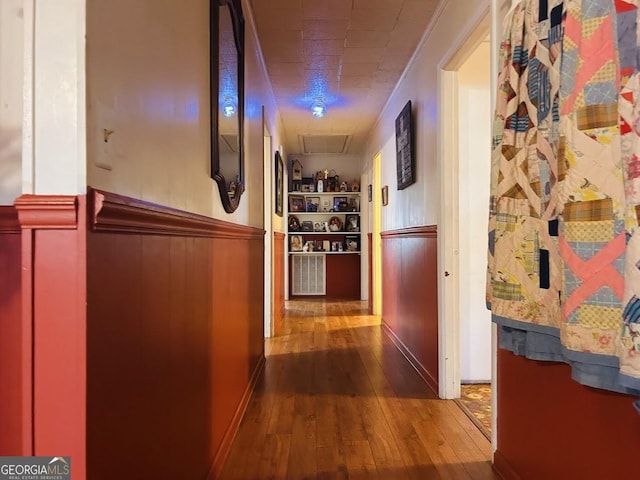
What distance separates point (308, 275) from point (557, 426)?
572cm

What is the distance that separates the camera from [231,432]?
208 centimetres

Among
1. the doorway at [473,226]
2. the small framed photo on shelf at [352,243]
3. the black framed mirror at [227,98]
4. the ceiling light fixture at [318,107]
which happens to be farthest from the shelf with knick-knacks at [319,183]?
the black framed mirror at [227,98]

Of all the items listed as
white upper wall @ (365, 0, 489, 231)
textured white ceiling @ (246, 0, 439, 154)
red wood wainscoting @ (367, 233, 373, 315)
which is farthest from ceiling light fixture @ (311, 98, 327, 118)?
red wood wainscoting @ (367, 233, 373, 315)

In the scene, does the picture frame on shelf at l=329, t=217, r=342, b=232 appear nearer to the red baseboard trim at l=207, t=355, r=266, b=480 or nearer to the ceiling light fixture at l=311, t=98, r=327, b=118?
the ceiling light fixture at l=311, t=98, r=327, b=118

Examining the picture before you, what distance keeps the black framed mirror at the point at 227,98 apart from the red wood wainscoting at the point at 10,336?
0.98m

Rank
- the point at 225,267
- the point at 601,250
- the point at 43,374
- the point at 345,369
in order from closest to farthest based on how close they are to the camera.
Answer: the point at 43,374 < the point at 601,250 < the point at 225,267 < the point at 345,369

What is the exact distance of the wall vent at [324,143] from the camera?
5.88 m

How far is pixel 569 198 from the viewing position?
1.03 m

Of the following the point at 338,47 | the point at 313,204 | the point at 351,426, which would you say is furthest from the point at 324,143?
the point at 351,426

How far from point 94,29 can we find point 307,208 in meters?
6.14

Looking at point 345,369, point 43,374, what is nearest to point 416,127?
point 345,369

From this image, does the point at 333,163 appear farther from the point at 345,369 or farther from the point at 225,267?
the point at 225,267

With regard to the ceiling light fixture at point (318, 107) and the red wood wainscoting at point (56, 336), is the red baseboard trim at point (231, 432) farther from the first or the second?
the ceiling light fixture at point (318, 107)

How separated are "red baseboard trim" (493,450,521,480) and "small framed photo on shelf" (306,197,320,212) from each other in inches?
209
